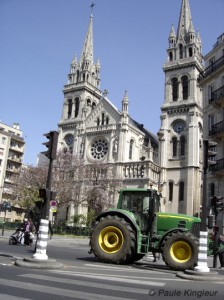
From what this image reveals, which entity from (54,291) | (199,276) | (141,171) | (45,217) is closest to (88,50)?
(141,171)

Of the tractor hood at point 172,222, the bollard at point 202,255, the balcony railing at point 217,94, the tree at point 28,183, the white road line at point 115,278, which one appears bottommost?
the white road line at point 115,278

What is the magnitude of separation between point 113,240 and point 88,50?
60416 millimetres

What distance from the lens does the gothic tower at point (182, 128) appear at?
49688mm

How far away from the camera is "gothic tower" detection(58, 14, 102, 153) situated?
200 feet

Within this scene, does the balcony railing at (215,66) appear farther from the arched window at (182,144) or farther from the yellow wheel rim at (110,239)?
the yellow wheel rim at (110,239)

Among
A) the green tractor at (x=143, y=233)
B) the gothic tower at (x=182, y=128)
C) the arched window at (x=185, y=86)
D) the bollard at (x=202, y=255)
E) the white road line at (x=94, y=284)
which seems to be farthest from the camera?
the arched window at (x=185, y=86)

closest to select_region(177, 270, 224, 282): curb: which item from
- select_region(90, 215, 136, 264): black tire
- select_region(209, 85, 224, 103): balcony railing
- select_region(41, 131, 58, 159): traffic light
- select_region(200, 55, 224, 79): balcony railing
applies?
select_region(90, 215, 136, 264): black tire

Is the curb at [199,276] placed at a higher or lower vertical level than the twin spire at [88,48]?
lower

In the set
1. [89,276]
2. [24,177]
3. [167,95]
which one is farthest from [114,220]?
[167,95]

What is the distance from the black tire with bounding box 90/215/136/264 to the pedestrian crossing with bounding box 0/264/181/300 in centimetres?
286

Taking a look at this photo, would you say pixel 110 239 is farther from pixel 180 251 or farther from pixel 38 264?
pixel 38 264

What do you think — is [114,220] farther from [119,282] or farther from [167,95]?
[167,95]

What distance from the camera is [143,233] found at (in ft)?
42.1

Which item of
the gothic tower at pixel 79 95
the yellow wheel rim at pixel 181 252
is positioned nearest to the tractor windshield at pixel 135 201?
the yellow wheel rim at pixel 181 252
